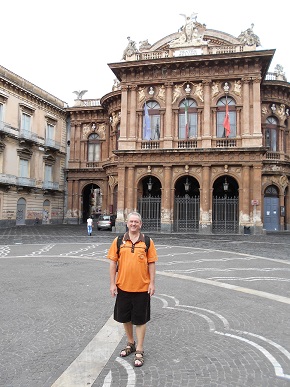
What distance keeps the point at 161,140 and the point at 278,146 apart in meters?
11.1

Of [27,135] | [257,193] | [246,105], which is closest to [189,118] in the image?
[246,105]

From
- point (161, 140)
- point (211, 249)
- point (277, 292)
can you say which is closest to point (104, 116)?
point (161, 140)

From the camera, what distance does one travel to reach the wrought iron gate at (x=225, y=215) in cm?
2603

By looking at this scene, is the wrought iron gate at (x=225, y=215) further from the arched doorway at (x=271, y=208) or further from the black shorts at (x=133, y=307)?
the black shorts at (x=133, y=307)

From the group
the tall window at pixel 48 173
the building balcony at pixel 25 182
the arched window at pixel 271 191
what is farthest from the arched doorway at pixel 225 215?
the tall window at pixel 48 173

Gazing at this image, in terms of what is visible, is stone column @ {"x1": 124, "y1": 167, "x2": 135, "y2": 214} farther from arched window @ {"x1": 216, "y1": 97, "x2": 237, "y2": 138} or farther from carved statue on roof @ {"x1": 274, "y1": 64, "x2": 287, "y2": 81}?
carved statue on roof @ {"x1": 274, "y1": 64, "x2": 287, "y2": 81}

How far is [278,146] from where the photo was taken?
1195 inches

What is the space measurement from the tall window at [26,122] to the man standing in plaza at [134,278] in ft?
99.8

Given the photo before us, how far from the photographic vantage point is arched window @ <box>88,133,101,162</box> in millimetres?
36312

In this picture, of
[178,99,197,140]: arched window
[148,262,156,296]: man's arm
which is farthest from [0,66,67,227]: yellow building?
[148,262,156,296]: man's arm

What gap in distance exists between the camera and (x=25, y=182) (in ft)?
105

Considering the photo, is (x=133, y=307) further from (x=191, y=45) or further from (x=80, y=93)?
(x=80, y=93)

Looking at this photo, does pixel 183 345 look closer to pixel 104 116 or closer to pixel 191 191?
pixel 191 191

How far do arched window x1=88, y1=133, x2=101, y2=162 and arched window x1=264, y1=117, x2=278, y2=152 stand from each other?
55.4 feet
